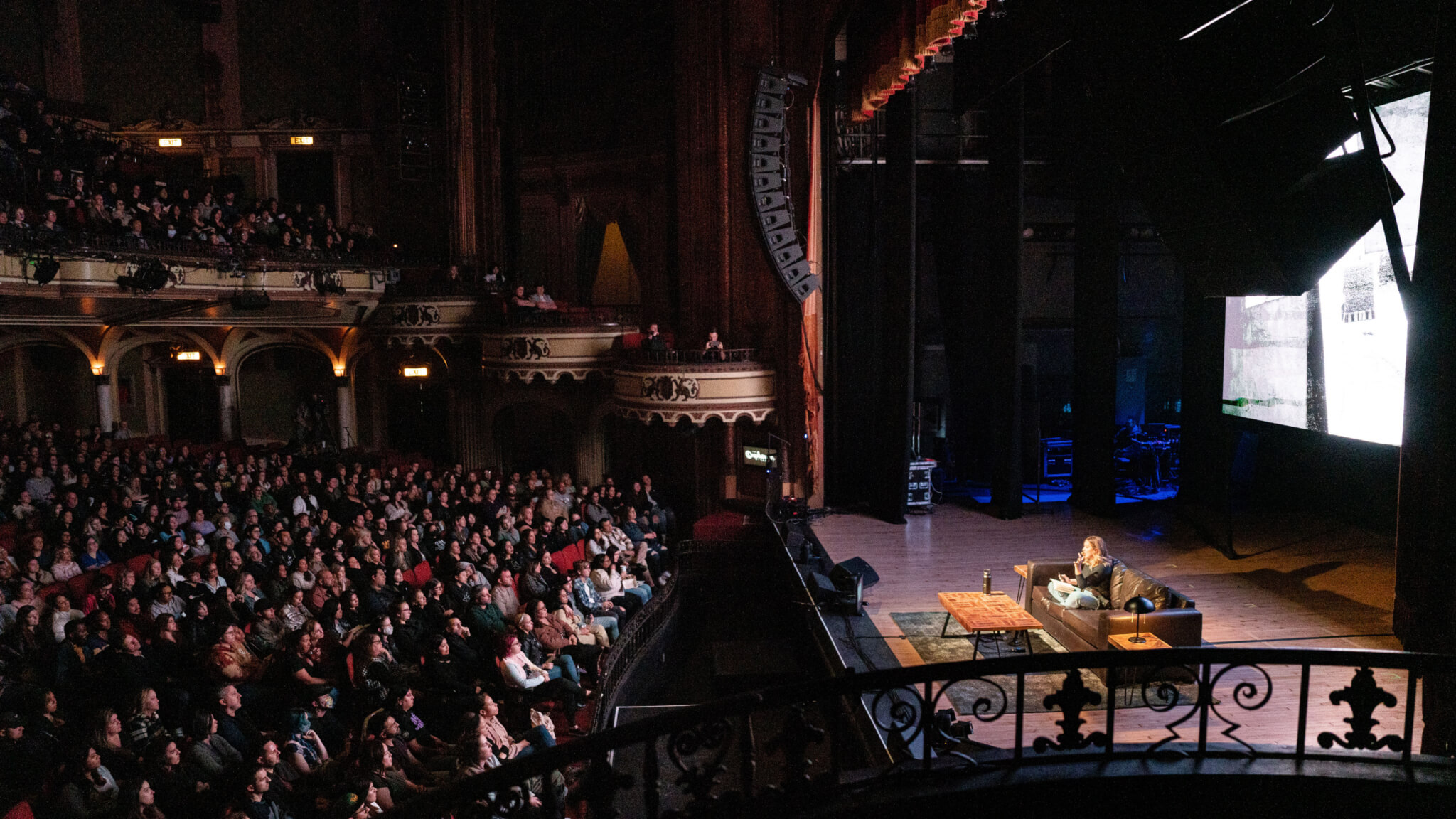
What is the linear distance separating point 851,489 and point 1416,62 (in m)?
10.4

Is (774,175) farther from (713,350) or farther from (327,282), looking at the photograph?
(327,282)

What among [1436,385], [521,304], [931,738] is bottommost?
[931,738]

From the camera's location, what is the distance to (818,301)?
1487 cm

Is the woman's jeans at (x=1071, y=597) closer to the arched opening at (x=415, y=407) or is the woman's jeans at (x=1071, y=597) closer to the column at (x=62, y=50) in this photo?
the arched opening at (x=415, y=407)

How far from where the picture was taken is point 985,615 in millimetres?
7867

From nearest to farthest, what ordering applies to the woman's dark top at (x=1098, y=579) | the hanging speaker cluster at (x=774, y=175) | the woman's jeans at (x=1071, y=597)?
the woman's jeans at (x=1071, y=597) → the woman's dark top at (x=1098, y=579) → the hanging speaker cluster at (x=774, y=175)

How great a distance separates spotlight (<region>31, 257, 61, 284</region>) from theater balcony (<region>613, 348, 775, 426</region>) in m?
8.14

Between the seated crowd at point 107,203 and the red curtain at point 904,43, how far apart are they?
34.2 feet

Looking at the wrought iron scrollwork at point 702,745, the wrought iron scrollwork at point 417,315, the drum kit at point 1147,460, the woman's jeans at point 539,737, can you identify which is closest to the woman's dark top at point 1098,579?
the woman's jeans at point 539,737

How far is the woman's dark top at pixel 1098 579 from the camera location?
867cm

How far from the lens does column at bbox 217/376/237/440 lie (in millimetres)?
20641

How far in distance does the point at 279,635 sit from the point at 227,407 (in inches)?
599

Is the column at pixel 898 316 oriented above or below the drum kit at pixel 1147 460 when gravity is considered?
above

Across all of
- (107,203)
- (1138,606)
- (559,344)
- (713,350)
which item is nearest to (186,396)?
(107,203)
